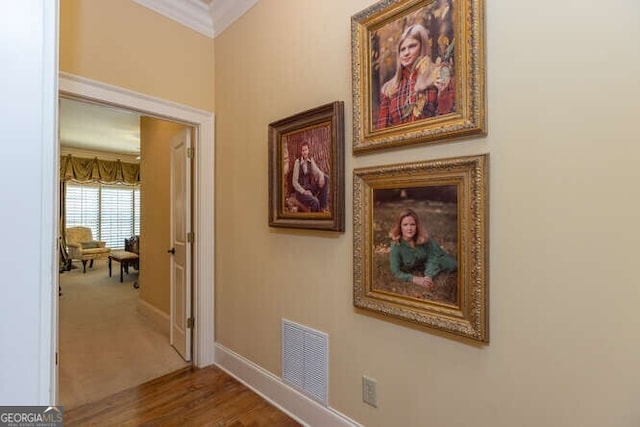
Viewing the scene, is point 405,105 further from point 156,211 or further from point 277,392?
point 156,211

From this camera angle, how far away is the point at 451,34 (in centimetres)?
130

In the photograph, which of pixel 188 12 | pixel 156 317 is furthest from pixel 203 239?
pixel 188 12

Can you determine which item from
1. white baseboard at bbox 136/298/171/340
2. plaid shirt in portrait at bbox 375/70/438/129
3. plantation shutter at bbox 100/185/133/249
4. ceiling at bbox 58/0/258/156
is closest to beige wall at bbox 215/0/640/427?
plaid shirt in portrait at bbox 375/70/438/129

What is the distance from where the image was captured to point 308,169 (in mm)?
1906

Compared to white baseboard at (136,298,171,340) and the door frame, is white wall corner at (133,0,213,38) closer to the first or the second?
the door frame

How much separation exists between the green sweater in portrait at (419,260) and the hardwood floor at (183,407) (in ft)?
4.09

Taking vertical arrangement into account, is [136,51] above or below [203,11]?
below

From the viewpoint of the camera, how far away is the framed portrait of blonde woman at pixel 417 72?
126 centimetres

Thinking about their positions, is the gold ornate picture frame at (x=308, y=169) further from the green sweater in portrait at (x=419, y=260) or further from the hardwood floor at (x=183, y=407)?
the hardwood floor at (x=183, y=407)

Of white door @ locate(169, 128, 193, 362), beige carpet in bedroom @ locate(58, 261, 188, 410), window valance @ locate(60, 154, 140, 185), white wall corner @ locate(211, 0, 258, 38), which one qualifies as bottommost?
beige carpet in bedroom @ locate(58, 261, 188, 410)

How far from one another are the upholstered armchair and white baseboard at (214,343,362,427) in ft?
20.6

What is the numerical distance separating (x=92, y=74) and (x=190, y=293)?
181 centimetres

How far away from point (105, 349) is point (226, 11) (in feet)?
10.7

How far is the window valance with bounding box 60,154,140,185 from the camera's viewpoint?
7.48m
